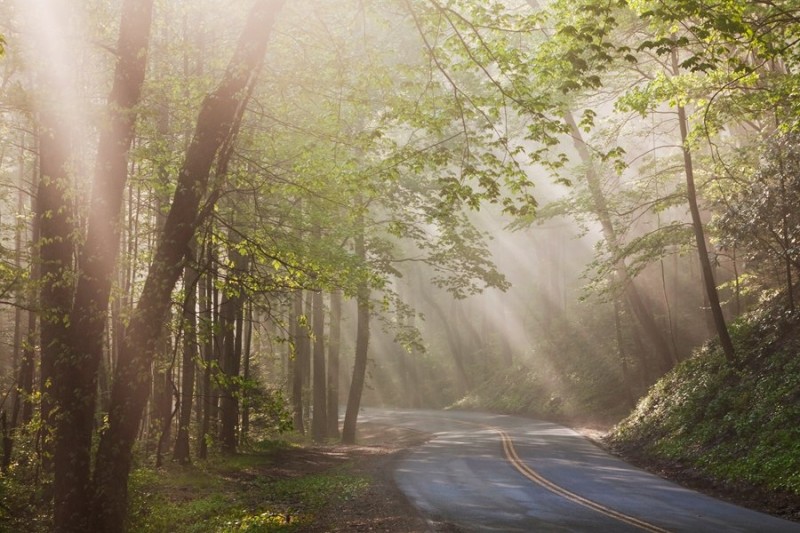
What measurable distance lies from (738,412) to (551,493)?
6.23 m

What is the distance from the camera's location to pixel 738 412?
17.3m

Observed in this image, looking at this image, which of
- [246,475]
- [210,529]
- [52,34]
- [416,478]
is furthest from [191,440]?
[52,34]

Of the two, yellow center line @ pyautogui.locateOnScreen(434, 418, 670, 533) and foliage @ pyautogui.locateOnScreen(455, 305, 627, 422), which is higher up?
foliage @ pyautogui.locateOnScreen(455, 305, 627, 422)

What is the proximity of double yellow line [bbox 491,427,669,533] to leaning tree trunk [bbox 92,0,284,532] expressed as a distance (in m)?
7.79

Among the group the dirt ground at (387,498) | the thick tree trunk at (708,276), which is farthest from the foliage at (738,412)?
the thick tree trunk at (708,276)

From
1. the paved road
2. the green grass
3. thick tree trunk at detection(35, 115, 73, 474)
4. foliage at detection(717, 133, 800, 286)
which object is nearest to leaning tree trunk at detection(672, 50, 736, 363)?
foliage at detection(717, 133, 800, 286)

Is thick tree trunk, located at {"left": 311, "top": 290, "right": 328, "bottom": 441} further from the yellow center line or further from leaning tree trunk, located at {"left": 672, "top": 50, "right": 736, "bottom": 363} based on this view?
leaning tree trunk, located at {"left": 672, "top": 50, "right": 736, "bottom": 363}

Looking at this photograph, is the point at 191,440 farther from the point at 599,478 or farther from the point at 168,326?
the point at 168,326

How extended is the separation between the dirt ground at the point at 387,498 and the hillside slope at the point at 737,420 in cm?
5

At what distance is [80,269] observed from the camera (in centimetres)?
799

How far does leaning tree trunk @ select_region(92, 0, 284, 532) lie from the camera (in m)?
7.45

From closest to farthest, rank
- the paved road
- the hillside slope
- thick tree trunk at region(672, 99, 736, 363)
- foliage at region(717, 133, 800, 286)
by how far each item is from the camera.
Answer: the paved road
the hillside slope
foliage at region(717, 133, 800, 286)
thick tree trunk at region(672, 99, 736, 363)

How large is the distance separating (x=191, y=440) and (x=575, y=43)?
19.7m

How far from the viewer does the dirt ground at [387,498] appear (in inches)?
464
